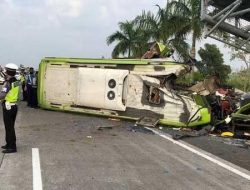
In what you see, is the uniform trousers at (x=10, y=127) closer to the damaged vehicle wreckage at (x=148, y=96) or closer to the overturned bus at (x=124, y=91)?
the damaged vehicle wreckage at (x=148, y=96)

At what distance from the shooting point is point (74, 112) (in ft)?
55.2

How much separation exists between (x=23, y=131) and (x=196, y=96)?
17.7 feet

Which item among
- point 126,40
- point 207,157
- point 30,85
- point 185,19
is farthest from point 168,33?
point 207,157

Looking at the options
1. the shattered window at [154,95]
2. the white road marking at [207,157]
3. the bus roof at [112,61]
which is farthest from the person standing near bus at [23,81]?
A: the white road marking at [207,157]

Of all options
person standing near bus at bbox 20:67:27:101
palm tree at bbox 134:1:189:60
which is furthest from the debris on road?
palm tree at bbox 134:1:189:60

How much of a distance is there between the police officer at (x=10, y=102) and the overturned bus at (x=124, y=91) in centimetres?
601

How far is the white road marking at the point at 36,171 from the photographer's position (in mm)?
7027

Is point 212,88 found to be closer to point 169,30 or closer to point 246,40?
point 246,40

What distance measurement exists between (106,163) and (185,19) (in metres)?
23.5

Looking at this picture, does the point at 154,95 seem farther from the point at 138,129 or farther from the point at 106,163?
the point at 106,163

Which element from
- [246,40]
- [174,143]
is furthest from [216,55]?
[174,143]

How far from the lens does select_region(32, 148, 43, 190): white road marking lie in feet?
23.1

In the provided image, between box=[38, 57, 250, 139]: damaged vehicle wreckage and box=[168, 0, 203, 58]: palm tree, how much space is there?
14.6 metres

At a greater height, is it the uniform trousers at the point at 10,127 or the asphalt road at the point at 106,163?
the uniform trousers at the point at 10,127
